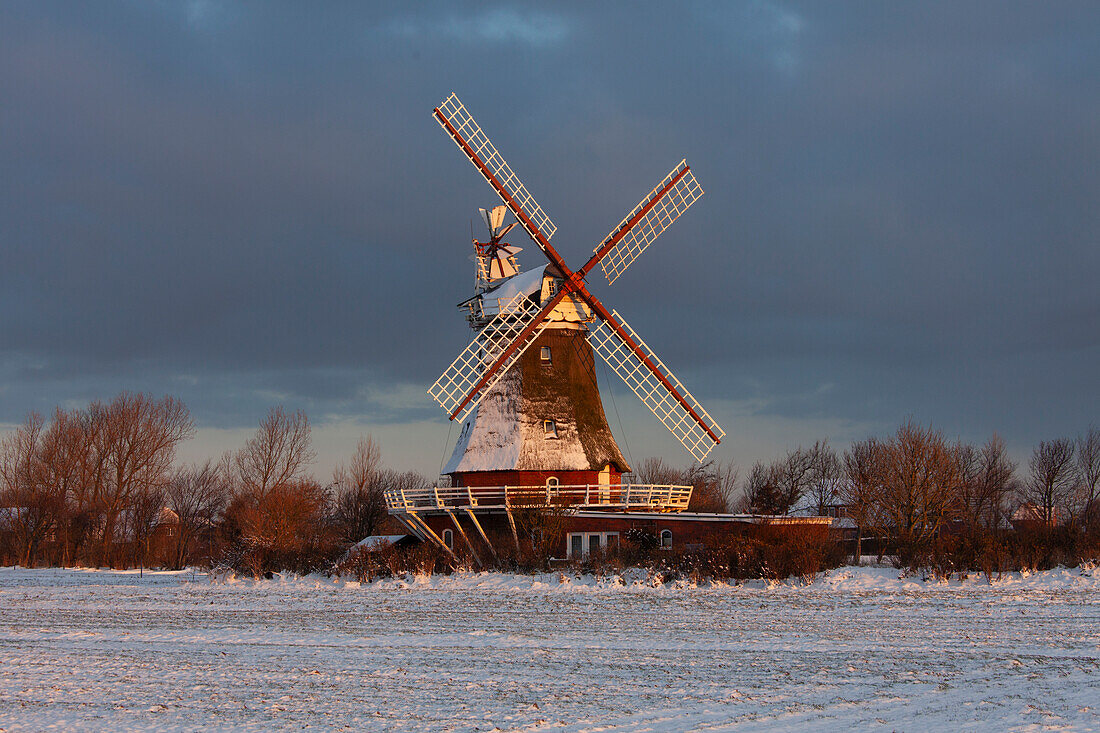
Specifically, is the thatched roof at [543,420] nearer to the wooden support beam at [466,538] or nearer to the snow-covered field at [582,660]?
the wooden support beam at [466,538]

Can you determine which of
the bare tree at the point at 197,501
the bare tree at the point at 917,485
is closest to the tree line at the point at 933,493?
the bare tree at the point at 917,485

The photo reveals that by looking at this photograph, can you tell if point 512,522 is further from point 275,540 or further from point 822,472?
point 822,472

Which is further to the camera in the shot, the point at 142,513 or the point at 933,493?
the point at 142,513

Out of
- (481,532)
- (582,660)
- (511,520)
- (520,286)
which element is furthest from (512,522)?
(582,660)

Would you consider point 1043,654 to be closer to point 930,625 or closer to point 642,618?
point 930,625

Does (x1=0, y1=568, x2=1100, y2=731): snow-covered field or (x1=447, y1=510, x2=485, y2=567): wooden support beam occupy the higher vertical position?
(x1=447, y1=510, x2=485, y2=567): wooden support beam

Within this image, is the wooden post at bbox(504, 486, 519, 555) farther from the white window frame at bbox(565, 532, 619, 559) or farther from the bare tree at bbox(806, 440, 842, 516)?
→ the bare tree at bbox(806, 440, 842, 516)

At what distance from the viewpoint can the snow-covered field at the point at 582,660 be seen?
8469 mm

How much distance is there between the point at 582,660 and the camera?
11523 mm

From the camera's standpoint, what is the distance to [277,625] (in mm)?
16156

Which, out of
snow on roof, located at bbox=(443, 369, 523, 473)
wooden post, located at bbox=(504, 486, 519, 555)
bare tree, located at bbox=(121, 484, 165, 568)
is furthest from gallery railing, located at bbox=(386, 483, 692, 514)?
bare tree, located at bbox=(121, 484, 165, 568)

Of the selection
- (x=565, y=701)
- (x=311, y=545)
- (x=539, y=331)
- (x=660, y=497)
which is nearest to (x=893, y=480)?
(x=660, y=497)

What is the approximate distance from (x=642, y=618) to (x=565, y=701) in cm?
700

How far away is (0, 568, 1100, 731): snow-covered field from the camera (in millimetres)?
8469
